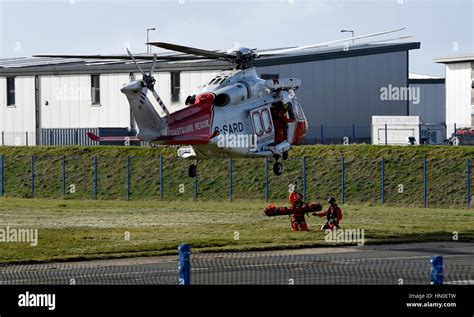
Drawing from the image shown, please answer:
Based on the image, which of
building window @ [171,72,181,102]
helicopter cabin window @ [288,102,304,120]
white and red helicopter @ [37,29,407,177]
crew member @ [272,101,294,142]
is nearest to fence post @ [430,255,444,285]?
white and red helicopter @ [37,29,407,177]

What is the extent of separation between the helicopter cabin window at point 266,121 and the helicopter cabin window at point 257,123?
0.23 meters

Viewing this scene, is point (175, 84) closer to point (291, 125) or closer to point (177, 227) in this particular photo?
point (177, 227)

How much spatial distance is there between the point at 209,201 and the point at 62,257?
25.9 m

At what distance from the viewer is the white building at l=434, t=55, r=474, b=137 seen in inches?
3430

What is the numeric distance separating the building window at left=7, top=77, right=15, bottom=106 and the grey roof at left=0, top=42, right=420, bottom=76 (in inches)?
19.3

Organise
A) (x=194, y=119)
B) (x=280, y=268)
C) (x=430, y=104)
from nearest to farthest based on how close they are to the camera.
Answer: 1. (x=280, y=268)
2. (x=194, y=119)
3. (x=430, y=104)

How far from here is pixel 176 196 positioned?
5803 centimetres

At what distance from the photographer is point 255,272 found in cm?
2595

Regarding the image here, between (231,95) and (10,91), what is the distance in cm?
4447

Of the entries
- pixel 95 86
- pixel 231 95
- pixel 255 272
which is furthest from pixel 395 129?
pixel 255 272

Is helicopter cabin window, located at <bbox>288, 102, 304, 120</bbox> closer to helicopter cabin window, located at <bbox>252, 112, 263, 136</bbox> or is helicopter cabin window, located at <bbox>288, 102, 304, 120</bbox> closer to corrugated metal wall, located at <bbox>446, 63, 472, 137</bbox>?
helicopter cabin window, located at <bbox>252, 112, 263, 136</bbox>

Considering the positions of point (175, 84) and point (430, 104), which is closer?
point (175, 84)
